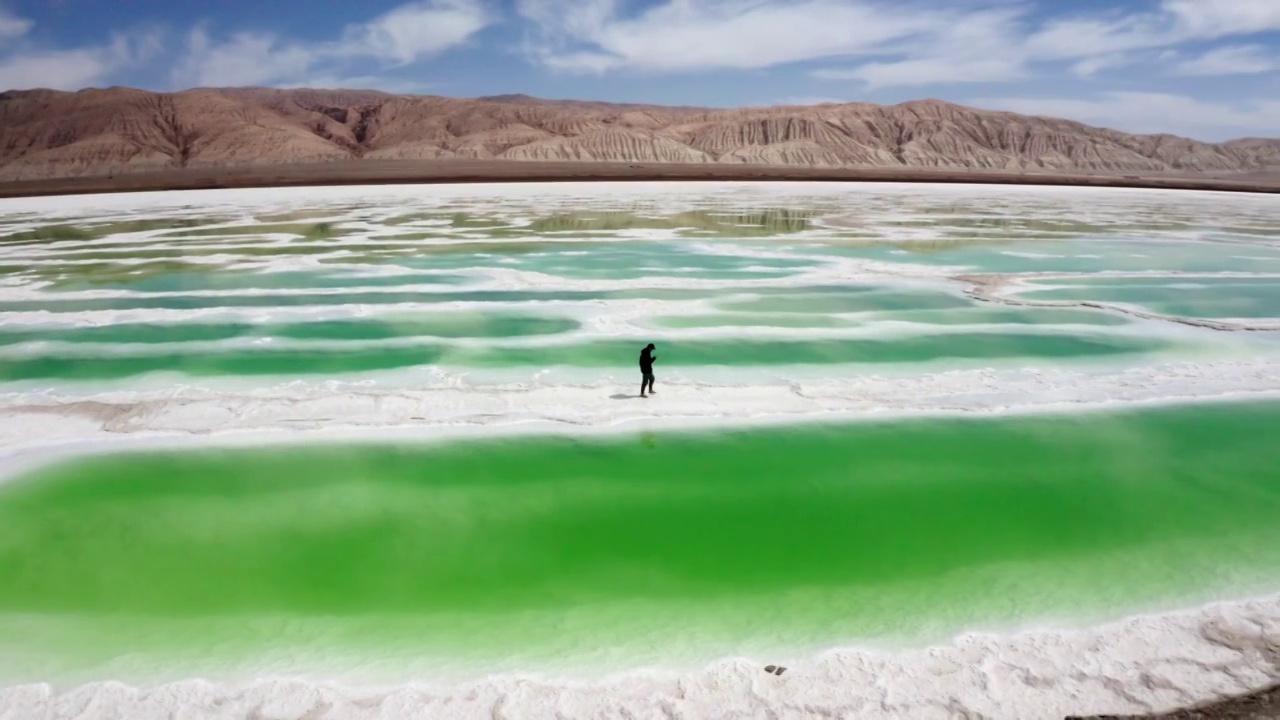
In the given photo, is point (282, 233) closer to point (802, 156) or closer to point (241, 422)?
point (241, 422)

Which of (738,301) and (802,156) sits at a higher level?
(802,156)

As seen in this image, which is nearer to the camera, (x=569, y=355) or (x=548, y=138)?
(x=569, y=355)

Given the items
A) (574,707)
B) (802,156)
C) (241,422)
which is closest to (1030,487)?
(574,707)

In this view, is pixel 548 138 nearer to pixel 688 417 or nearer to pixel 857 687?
pixel 688 417

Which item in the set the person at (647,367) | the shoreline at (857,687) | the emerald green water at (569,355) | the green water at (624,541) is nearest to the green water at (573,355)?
the emerald green water at (569,355)

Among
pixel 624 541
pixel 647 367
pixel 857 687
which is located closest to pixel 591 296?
pixel 647 367

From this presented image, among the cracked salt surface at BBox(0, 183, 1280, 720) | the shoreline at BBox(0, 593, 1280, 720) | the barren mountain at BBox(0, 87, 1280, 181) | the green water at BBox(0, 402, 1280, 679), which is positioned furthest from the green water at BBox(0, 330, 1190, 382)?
the barren mountain at BBox(0, 87, 1280, 181)

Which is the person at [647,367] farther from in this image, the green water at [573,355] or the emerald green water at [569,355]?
the emerald green water at [569,355]
